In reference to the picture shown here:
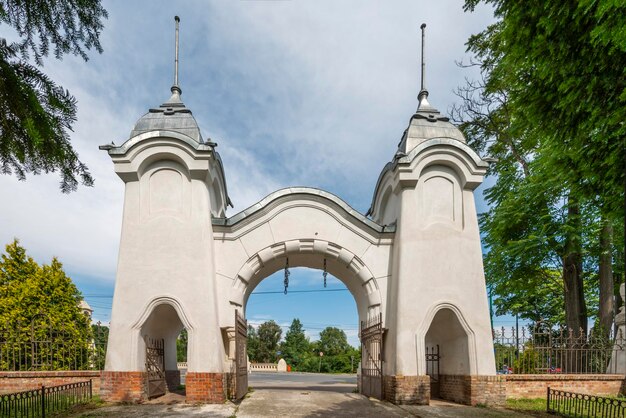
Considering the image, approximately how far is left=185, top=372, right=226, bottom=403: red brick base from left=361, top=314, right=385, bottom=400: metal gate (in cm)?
407

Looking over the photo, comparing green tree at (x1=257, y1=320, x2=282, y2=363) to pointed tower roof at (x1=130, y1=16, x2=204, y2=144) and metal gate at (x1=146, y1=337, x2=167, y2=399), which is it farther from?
pointed tower roof at (x1=130, y1=16, x2=204, y2=144)

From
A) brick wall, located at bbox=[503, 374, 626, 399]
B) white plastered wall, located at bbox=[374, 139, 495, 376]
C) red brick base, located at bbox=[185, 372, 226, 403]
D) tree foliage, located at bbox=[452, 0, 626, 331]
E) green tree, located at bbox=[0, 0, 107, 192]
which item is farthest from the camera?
brick wall, located at bbox=[503, 374, 626, 399]

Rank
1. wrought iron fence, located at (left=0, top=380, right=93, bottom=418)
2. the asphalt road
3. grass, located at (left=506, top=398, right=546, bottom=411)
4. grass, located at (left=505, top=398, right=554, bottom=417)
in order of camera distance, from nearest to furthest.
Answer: wrought iron fence, located at (left=0, top=380, right=93, bottom=418)
grass, located at (left=505, top=398, right=554, bottom=417)
grass, located at (left=506, top=398, right=546, bottom=411)
the asphalt road

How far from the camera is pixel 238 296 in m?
11.8

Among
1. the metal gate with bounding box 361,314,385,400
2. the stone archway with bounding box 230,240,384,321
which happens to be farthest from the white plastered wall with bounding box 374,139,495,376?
the stone archway with bounding box 230,240,384,321

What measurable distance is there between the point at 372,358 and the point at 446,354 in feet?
7.01

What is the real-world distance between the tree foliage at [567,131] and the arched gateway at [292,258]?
3.02 m

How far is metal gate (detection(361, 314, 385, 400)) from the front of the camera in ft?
37.6

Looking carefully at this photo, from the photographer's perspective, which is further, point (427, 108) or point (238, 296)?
point (427, 108)

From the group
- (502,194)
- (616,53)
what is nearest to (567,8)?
(616,53)

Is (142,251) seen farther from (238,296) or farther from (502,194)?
(502,194)

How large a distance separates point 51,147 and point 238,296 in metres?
8.62

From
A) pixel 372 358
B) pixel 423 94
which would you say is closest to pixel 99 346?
pixel 372 358

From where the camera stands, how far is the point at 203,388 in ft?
34.5
